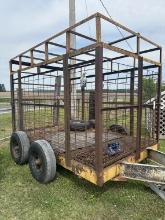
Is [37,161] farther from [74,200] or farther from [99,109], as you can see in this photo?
[99,109]

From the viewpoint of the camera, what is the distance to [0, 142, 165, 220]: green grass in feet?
11.5

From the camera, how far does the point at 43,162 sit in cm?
426

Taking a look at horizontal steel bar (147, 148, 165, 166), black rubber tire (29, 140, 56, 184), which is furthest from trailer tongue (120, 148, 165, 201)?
black rubber tire (29, 140, 56, 184)

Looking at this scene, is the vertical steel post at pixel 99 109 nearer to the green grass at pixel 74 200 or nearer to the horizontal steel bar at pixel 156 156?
the green grass at pixel 74 200

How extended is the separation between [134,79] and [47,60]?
2.02 meters

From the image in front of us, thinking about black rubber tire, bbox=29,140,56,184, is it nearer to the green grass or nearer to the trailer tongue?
the green grass

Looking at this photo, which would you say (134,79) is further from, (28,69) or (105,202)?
(105,202)

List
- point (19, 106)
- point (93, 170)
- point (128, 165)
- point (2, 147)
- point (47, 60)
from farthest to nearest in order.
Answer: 1. point (2, 147)
2. point (19, 106)
3. point (47, 60)
4. point (128, 165)
5. point (93, 170)

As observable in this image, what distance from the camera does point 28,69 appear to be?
561 cm

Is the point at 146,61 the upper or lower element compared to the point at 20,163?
upper

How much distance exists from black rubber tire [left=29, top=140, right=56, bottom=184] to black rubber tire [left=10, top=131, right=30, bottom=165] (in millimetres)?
760

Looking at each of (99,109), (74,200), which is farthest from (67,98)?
(74,200)

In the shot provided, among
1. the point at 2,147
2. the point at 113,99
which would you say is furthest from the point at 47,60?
the point at 2,147

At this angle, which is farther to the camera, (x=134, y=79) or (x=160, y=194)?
(x=134, y=79)
